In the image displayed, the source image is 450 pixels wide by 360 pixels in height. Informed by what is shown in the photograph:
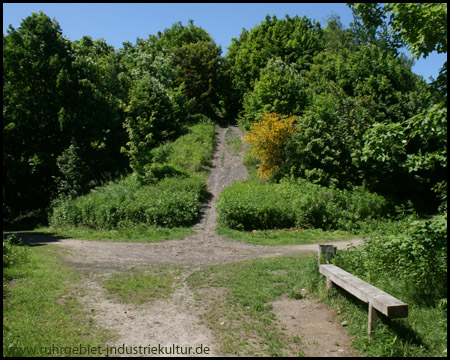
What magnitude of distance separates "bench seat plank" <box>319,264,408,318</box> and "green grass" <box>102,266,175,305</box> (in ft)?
9.87

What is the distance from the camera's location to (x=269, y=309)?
6195mm

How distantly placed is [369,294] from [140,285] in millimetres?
4424

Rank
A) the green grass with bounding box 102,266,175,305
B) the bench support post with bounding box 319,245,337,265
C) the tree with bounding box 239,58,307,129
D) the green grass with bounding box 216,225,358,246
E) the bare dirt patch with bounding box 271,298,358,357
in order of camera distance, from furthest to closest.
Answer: the tree with bounding box 239,58,307,129 → the green grass with bounding box 216,225,358,246 → the bench support post with bounding box 319,245,337,265 → the green grass with bounding box 102,266,175,305 → the bare dirt patch with bounding box 271,298,358,357

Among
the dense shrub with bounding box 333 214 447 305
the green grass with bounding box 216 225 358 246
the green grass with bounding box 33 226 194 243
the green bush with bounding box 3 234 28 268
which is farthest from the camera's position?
the green grass with bounding box 33 226 194 243

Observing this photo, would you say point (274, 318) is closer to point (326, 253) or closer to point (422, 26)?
point (326, 253)

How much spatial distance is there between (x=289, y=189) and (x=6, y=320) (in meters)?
13.1

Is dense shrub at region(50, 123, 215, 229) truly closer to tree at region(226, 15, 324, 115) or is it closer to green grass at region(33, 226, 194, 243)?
green grass at region(33, 226, 194, 243)

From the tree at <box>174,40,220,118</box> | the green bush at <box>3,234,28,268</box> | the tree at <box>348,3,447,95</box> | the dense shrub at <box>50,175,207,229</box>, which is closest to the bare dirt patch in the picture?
the tree at <box>348,3,447,95</box>

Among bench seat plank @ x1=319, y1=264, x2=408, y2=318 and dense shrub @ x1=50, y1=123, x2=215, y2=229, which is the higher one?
dense shrub @ x1=50, y1=123, x2=215, y2=229

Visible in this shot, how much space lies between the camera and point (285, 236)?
13.5 meters

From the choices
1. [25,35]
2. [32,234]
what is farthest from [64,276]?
[25,35]

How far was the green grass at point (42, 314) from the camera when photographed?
15.2ft

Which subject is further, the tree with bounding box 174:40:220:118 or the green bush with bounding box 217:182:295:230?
the tree with bounding box 174:40:220:118

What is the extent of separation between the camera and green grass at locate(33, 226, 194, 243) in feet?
43.7
